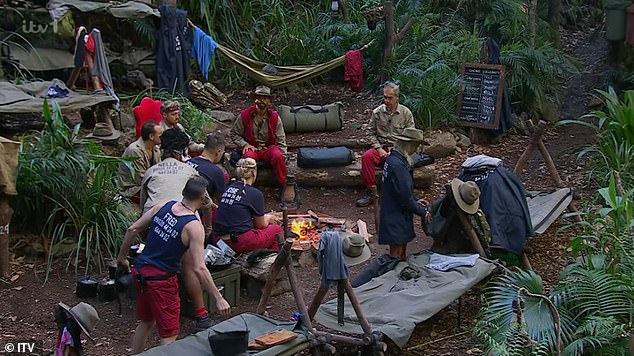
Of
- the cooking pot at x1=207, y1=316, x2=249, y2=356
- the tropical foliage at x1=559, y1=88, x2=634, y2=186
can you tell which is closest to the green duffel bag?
the tropical foliage at x1=559, y1=88, x2=634, y2=186

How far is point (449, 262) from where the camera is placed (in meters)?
6.36

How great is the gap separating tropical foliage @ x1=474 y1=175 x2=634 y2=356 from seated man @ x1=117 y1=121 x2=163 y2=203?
280cm

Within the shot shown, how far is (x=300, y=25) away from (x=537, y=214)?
21.2 feet

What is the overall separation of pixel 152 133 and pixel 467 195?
97.5 inches

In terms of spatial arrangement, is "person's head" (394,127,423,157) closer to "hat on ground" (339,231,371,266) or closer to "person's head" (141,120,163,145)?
"hat on ground" (339,231,371,266)

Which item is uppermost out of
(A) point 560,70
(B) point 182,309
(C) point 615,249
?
(A) point 560,70

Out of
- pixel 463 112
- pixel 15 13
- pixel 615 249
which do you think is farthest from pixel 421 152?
pixel 15 13

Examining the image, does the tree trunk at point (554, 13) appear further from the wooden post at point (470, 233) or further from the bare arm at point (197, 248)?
the bare arm at point (197, 248)

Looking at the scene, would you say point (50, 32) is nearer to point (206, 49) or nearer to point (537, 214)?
point (206, 49)

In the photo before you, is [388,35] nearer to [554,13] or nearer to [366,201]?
[366,201]

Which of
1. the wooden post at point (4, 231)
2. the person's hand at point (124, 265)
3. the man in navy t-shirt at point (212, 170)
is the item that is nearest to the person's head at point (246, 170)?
the man in navy t-shirt at point (212, 170)

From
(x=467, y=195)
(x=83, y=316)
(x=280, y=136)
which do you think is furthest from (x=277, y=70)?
(x=83, y=316)

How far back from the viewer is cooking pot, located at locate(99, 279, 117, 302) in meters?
6.55

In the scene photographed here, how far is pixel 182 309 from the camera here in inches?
248
